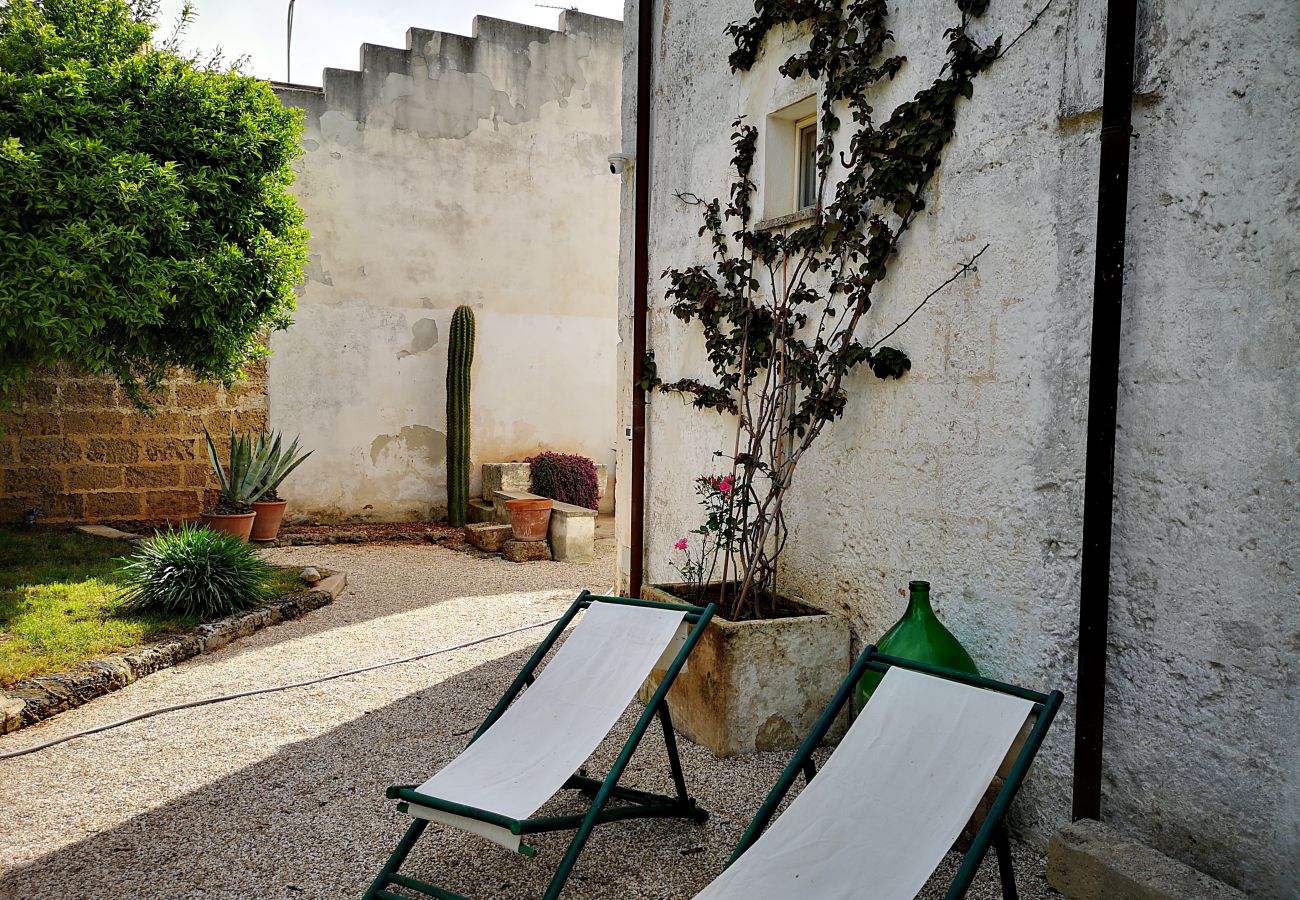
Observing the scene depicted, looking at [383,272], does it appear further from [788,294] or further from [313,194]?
[788,294]

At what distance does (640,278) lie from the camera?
5180mm

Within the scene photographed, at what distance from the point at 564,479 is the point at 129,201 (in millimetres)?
5074

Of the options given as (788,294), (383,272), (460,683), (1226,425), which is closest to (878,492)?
(788,294)

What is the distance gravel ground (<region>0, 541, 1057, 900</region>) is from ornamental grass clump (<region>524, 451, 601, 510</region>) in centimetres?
430

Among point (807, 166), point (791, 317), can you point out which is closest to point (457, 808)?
point (791, 317)

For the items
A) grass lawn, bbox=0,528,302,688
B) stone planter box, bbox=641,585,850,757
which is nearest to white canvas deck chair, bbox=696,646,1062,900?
stone planter box, bbox=641,585,850,757

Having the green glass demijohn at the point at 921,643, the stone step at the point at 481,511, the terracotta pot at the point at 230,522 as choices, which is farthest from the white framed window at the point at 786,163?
the stone step at the point at 481,511

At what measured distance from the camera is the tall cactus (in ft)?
31.2

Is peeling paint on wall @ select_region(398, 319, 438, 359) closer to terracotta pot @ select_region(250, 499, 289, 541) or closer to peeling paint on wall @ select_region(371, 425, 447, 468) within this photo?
peeling paint on wall @ select_region(371, 425, 447, 468)

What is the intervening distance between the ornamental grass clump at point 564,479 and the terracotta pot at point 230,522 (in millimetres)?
2918

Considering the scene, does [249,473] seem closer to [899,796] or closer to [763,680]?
[763,680]

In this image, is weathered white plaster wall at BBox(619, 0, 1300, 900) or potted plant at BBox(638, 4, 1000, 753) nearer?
weathered white plaster wall at BBox(619, 0, 1300, 900)

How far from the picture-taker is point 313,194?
934cm

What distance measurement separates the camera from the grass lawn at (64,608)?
4.54m
